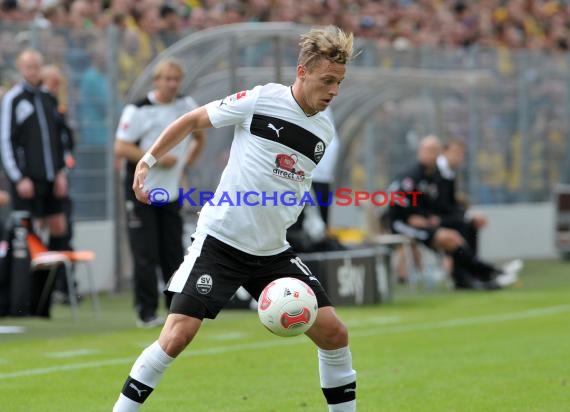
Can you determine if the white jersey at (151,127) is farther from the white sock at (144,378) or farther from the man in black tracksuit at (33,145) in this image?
the white sock at (144,378)

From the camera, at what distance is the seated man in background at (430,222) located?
1739 centimetres

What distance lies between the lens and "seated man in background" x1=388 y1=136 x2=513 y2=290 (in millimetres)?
17391

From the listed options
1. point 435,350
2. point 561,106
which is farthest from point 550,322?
point 561,106

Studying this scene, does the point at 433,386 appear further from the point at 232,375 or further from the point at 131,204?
the point at 131,204

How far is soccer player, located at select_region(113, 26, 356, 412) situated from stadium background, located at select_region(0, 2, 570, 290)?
8402mm

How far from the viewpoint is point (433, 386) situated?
907cm

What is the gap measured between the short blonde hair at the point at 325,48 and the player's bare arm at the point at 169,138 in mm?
601

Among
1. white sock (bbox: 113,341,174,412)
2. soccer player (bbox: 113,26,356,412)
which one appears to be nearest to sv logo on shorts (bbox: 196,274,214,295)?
soccer player (bbox: 113,26,356,412)

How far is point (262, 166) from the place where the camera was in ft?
22.7

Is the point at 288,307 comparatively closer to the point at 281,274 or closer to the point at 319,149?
the point at 281,274

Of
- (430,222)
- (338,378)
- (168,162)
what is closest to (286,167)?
(338,378)

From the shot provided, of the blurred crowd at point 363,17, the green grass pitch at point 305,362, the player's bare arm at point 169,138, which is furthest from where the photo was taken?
the blurred crowd at point 363,17

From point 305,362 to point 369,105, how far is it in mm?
9611

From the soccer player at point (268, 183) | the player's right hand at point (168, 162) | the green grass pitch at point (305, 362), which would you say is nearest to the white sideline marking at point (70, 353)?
the green grass pitch at point (305, 362)
